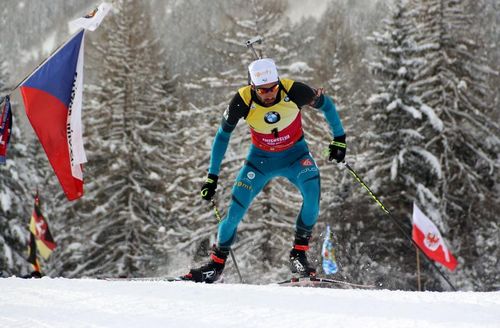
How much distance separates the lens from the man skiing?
6.57 meters

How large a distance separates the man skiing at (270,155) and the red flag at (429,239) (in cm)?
715

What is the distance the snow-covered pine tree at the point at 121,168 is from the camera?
80.7 ft

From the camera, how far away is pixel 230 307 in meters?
3.80

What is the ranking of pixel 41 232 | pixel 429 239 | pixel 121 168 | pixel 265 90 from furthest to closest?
pixel 121 168
pixel 41 232
pixel 429 239
pixel 265 90

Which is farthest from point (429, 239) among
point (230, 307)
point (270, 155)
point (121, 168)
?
point (121, 168)

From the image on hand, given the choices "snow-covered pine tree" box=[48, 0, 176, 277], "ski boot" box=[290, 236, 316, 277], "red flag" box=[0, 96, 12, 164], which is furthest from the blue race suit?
"snow-covered pine tree" box=[48, 0, 176, 277]

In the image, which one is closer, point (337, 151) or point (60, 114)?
point (337, 151)

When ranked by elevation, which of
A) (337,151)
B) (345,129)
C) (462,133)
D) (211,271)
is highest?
(337,151)

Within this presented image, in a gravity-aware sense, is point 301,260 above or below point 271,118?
below

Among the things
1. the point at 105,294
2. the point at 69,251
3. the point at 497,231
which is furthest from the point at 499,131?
the point at 105,294

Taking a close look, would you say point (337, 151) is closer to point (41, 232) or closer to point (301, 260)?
point (301, 260)

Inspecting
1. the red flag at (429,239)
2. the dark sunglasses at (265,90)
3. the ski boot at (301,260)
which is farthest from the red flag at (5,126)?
the red flag at (429,239)

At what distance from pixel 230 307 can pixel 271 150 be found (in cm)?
316

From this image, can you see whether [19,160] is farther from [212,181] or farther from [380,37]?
[212,181]
